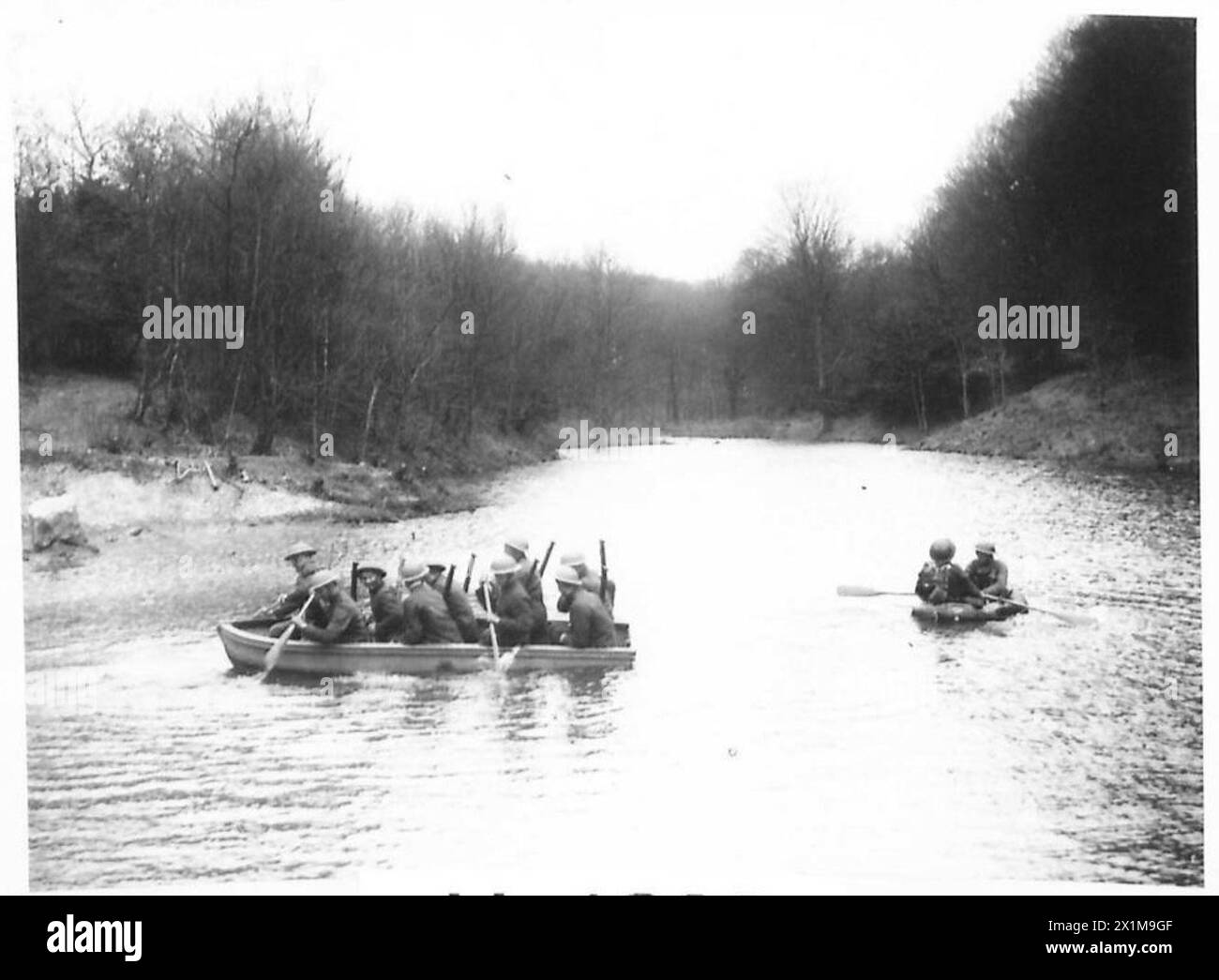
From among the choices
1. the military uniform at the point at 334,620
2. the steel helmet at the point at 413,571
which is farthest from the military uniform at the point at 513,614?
the military uniform at the point at 334,620

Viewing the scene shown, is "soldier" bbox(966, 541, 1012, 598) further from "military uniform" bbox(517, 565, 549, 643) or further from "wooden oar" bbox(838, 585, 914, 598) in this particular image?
"military uniform" bbox(517, 565, 549, 643)

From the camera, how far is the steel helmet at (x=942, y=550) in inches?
146

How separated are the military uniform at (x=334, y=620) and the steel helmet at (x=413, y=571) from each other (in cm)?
20

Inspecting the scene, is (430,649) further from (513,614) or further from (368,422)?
(368,422)

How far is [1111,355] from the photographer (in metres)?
3.64

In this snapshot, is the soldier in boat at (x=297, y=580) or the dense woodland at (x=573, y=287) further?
the soldier in boat at (x=297, y=580)

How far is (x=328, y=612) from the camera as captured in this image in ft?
11.8

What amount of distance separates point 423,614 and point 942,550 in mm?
1935

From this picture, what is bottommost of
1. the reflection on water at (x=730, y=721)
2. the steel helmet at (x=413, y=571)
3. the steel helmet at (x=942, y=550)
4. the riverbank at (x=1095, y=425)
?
the reflection on water at (x=730, y=721)

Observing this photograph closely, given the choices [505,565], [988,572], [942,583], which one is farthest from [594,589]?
[988,572]

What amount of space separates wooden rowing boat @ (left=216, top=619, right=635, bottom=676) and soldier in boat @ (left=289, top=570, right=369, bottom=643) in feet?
0.12

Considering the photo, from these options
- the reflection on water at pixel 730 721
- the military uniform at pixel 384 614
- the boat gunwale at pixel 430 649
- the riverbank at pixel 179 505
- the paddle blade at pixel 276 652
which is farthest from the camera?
the military uniform at pixel 384 614

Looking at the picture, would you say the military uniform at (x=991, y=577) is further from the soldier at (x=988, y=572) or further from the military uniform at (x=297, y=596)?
the military uniform at (x=297, y=596)
